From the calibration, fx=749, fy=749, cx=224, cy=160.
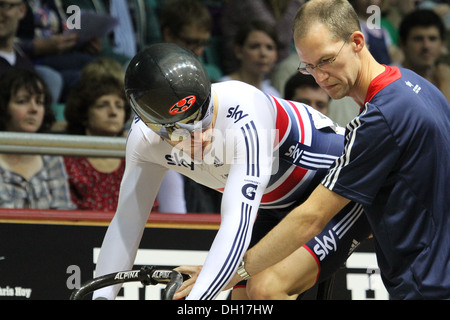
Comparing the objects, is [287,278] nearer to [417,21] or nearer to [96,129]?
[96,129]

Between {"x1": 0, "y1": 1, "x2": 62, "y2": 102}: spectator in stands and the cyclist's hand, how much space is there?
3272 millimetres

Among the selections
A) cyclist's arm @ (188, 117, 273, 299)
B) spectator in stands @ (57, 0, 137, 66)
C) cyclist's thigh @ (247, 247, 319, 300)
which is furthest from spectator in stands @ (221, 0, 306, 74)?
cyclist's arm @ (188, 117, 273, 299)

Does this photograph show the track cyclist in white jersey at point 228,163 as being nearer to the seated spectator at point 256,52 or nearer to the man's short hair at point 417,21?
the seated spectator at point 256,52

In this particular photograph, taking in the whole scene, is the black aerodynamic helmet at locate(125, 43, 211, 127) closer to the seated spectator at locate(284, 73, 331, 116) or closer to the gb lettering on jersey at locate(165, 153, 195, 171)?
the gb lettering on jersey at locate(165, 153, 195, 171)

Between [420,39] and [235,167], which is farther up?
[420,39]

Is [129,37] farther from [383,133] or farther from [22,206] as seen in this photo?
[383,133]

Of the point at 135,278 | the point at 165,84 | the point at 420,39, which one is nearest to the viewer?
the point at 135,278

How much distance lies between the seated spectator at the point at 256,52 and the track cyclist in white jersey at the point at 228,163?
2722 millimetres

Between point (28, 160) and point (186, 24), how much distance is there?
208 cm

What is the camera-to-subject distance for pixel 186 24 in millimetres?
6672

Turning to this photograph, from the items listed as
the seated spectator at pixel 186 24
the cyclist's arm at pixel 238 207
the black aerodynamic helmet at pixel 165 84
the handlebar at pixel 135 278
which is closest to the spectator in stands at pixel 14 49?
the seated spectator at pixel 186 24

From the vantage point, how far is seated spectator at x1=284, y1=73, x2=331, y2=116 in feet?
19.9

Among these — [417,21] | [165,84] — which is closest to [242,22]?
[417,21]

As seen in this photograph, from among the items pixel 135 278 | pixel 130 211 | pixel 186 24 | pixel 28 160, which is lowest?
pixel 135 278
